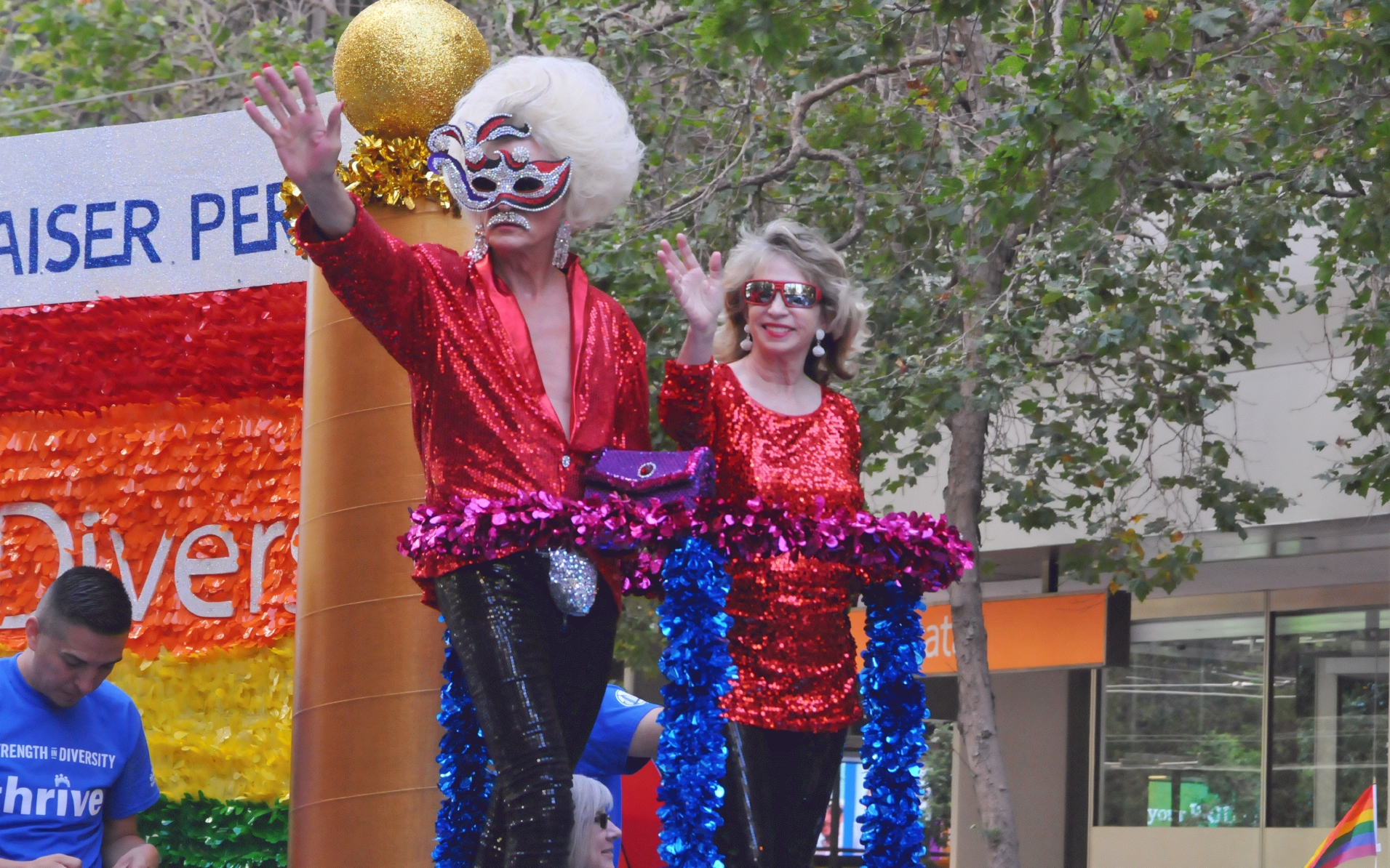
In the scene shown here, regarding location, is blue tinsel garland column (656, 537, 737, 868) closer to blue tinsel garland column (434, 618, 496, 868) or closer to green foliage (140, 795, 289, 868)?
blue tinsel garland column (434, 618, 496, 868)

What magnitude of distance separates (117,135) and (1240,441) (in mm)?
8707

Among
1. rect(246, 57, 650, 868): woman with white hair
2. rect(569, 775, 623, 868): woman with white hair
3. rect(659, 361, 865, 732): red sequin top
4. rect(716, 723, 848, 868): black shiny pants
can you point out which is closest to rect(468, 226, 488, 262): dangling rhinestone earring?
rect(246, 57, 650, 868): woman with white hair

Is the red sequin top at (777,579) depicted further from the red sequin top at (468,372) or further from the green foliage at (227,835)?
the green foliage at (227,835)

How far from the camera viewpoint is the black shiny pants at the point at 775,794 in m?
3.49

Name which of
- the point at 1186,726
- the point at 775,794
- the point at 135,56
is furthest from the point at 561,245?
the point at 1186,726

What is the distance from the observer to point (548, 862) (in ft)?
10.2

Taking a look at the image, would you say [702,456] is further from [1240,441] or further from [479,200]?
[1240,441]

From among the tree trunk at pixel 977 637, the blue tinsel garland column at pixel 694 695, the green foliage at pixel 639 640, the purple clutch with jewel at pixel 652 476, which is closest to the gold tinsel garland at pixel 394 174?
the purple clutch with jewel at pixel 652 476

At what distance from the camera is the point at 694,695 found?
334 centimetres

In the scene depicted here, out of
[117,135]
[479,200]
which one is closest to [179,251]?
[117,135]

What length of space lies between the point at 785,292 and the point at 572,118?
24.6 inches

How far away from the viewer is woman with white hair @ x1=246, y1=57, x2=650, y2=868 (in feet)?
10.4

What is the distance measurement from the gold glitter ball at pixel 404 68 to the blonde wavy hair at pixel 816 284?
3.30 ft

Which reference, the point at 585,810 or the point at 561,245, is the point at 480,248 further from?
the point at 585,810
